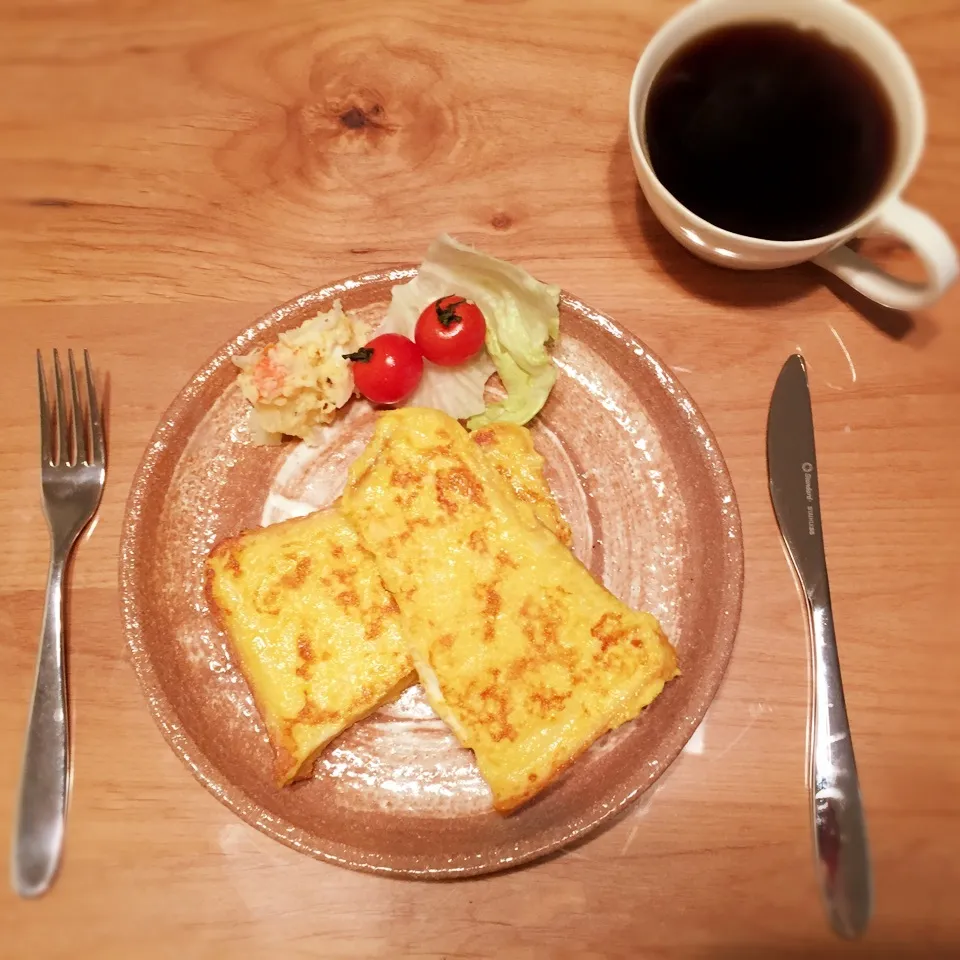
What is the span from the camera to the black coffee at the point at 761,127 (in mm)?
1991

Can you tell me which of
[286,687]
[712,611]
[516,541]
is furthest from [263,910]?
[712,611]

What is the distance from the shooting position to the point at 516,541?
6.02ft

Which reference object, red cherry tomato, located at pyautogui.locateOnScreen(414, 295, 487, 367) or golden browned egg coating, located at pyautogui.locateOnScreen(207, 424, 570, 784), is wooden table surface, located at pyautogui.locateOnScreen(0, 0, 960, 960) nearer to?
red cherry tomato, located at pyautogui.locateOnScreen(414, 295, 487, 367)

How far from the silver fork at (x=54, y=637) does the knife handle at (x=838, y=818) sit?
2.00 m

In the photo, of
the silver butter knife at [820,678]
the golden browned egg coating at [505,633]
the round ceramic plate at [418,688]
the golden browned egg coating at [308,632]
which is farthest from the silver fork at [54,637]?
the silver butter knife at [820,678]

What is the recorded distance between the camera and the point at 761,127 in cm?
203

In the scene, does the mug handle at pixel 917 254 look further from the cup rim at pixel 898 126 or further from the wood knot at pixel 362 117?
the wood knot at pixel 362 117

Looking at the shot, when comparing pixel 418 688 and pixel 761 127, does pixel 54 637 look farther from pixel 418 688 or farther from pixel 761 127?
pixel 761 127

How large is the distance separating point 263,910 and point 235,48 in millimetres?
2625

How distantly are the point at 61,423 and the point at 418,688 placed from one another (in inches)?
51.1

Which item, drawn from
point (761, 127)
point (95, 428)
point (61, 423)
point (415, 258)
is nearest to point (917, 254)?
point (761, 127)

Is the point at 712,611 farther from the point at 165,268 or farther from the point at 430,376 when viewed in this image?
the point at 165,268

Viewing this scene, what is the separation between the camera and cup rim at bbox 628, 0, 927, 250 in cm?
185

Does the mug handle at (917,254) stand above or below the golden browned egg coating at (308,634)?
above
